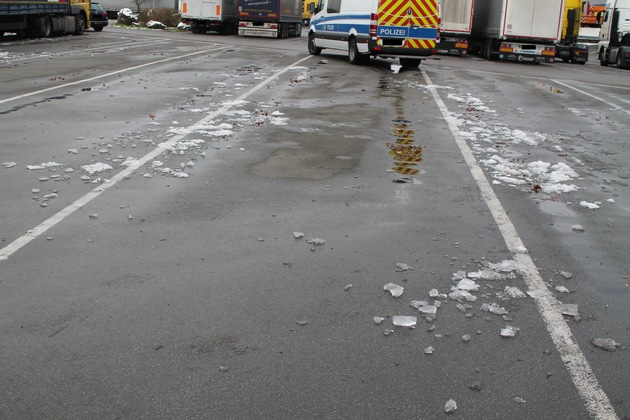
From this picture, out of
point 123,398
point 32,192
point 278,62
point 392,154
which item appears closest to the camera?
point 123,398

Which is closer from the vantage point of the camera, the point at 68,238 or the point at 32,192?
the point at 68,238

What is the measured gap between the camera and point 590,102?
54.3ft

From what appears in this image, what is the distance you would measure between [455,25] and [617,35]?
26.6ft

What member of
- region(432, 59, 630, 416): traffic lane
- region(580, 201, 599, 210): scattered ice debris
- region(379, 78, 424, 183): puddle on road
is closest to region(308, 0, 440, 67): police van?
region(432, 59, 630, 416): traffic lane

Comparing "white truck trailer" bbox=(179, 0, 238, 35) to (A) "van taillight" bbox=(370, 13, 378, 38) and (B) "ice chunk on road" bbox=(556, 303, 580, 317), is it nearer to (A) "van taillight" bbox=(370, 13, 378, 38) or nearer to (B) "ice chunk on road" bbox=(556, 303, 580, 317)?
(A) "van taillight" bbox=(370, 13, 378, 38)

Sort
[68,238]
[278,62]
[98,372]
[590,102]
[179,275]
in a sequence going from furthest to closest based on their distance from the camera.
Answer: [278,62], [590,102], [68,238], [179,275], [98,372]

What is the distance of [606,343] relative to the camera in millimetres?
4312

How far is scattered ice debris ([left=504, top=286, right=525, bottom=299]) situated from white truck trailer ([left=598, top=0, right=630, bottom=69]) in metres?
31.8

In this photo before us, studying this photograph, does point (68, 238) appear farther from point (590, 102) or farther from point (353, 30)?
point (353, 30)

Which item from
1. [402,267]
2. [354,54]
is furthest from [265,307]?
[354,54]

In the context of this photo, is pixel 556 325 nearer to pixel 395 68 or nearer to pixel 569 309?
pixel 569 309

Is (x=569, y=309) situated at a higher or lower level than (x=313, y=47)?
lower

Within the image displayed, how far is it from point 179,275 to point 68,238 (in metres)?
1.20

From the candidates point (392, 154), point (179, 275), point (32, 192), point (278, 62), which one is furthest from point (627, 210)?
point (278, 62)
